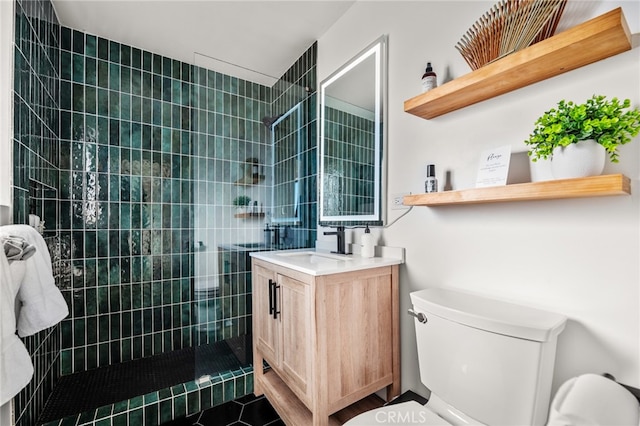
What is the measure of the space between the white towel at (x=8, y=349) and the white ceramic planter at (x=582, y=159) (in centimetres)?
177

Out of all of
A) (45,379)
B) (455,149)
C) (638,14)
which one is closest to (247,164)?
(455,149)

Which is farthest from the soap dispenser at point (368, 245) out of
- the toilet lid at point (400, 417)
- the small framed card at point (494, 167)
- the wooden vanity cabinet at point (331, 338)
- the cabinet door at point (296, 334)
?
the toilet lid at point (400, 417)

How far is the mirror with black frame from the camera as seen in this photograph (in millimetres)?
1725

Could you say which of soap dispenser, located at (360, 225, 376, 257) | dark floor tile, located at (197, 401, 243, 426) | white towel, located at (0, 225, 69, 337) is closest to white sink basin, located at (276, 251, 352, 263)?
soap dispenser, located at (360, 225, 376, 257)

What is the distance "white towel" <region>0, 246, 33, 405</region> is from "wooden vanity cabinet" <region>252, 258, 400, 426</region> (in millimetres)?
998

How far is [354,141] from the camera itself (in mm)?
1911

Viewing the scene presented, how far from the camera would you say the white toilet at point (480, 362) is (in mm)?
892

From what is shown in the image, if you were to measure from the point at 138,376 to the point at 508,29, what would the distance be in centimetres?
281

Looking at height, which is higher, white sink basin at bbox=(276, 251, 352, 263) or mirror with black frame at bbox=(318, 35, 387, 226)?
mirror with black frame at bbox=(318, 35, 387, 226)

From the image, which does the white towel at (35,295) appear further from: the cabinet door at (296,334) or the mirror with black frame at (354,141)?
the mirror with black frame at (354,141)

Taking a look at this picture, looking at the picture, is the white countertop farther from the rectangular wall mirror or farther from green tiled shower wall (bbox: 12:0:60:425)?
green tiled shower wall (bbox: 12:0:60:425)

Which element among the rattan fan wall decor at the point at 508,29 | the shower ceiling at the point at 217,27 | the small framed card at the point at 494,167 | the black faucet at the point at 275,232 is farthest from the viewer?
the black faucet at the point at 275,232

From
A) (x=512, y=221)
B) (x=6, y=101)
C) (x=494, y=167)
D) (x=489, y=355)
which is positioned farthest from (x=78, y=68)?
(x=489, y=355)

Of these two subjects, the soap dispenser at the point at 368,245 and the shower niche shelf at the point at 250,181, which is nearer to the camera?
the soap dispenser at the point at 368,245
